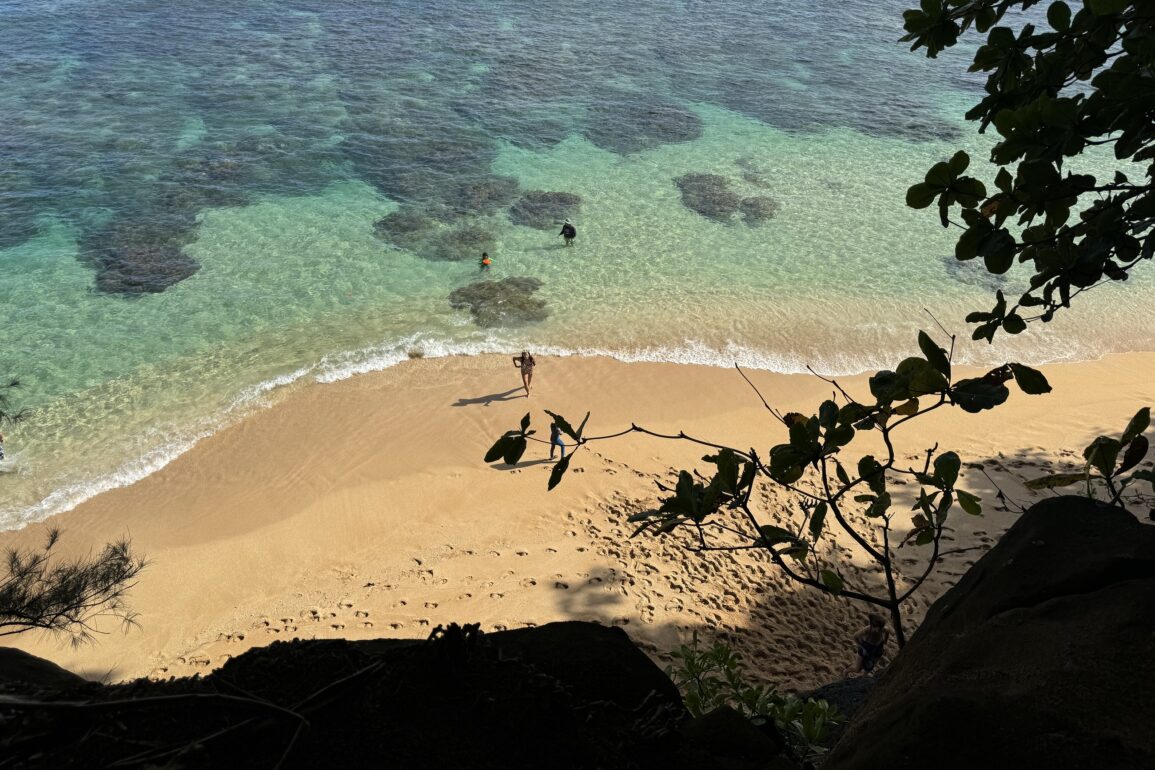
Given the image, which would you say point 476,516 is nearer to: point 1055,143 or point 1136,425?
point 1136,425

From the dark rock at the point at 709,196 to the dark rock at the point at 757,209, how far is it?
0.24 meters

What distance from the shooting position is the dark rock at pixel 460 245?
804 inches

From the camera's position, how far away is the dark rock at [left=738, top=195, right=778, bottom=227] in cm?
2258

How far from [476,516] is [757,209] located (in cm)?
1460

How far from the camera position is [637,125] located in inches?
1092

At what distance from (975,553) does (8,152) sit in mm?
27786

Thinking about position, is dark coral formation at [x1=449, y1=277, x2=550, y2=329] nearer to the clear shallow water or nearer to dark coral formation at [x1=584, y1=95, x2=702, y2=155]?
the clear shallow water

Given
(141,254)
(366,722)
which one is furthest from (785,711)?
(141,254)

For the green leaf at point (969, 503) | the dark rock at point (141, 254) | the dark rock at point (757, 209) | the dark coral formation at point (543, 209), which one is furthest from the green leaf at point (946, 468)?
the dark rock at point (757, 209)

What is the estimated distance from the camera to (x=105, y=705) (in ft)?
7.83

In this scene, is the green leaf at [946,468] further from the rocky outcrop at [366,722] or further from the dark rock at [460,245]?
the dark rock at [460,245]

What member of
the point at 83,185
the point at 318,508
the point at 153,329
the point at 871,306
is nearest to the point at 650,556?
the point at 318,508

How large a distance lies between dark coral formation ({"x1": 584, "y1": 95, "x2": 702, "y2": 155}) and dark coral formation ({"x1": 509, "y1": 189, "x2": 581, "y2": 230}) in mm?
3856

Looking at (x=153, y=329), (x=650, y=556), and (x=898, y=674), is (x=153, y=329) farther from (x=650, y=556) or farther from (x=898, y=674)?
(x=898, y=674)
